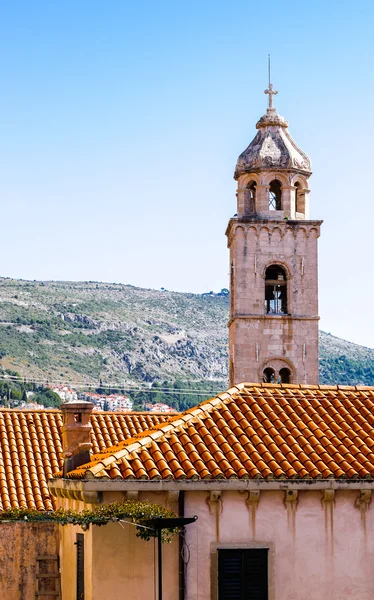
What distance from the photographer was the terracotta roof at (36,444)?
1047 inches

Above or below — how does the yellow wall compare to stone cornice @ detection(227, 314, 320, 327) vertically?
below

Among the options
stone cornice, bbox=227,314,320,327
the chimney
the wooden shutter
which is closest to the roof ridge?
the chimney

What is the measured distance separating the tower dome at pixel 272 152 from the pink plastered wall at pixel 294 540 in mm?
22837

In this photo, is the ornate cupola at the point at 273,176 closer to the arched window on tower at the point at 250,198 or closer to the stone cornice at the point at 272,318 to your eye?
the arched window on tower at the point at 250,198

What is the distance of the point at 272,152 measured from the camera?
40.0 meters

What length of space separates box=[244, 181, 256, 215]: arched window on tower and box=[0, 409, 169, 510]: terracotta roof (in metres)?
10.4

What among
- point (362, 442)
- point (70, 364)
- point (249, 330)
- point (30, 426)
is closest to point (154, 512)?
point (362, 442)

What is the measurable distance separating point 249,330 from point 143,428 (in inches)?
366

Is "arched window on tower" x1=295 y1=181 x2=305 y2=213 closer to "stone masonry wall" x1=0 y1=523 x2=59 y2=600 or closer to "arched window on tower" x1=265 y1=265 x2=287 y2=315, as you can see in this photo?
"arched window on tower" x1=265 y1=265 x2=287 y2=315

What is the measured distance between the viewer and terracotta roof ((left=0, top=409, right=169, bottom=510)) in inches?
1047

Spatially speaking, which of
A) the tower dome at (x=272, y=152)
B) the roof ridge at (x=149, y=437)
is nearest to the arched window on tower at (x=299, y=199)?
the tower dome at (x=272, y=152)

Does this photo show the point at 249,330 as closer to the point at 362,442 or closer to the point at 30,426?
the point at 30,426

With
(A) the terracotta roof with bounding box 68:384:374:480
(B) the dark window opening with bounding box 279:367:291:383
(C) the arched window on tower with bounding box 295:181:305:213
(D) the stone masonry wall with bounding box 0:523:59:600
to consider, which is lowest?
(D) the stone masonry wall with bounding box 0:523:59:600

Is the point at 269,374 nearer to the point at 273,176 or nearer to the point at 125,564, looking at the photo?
the point at 273,176
